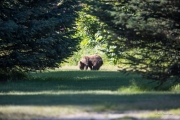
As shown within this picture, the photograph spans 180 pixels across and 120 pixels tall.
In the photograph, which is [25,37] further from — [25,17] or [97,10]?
[97,10]

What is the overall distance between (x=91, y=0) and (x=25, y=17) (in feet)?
15.3

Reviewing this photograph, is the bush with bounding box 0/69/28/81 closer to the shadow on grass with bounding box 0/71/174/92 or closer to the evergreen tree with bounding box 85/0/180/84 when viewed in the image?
the shadow on grass with bounding box 0/71/174/92

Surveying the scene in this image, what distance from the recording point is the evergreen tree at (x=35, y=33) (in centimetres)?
1852

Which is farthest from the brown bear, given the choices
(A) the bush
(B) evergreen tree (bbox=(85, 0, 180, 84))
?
(B) evergreen tree (bbox=(85, 0, 180, 84))

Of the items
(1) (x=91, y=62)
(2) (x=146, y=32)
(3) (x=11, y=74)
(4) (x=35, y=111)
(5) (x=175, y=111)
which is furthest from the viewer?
(1) (x=91, y=62)

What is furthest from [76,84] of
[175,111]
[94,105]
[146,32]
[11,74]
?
[175,111]

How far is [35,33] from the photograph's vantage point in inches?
746

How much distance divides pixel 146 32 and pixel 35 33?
20.9ft

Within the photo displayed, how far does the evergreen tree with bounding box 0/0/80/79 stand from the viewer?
60.7 ft

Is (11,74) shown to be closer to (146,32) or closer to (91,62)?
(91,62)

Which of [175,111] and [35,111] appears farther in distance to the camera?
[175,111]

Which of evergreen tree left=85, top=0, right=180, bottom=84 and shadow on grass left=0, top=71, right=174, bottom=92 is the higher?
evergreen tree left=85, top=0, right=180, bottom=84

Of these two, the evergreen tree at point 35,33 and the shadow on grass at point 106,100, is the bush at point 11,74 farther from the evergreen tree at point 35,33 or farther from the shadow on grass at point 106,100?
the shadow on grass at point 106,100

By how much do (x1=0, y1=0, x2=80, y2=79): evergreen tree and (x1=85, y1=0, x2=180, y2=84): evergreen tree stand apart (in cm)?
459
